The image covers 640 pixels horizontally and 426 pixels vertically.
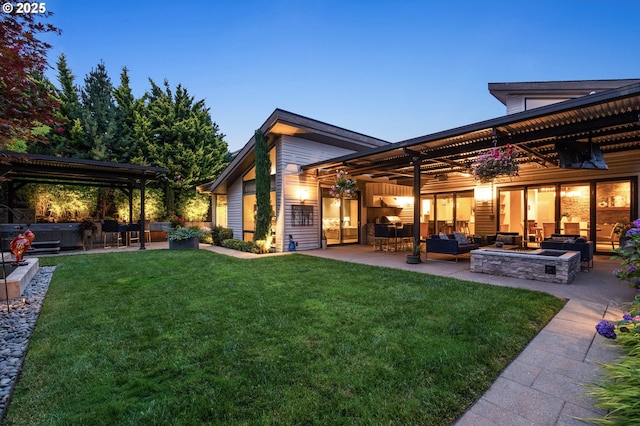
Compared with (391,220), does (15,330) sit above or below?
below

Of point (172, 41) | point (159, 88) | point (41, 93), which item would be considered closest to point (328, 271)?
point (41, 93)

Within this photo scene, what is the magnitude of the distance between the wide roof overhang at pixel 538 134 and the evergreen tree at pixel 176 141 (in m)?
10.4

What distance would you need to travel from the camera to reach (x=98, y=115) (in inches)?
617

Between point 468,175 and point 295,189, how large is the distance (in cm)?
665

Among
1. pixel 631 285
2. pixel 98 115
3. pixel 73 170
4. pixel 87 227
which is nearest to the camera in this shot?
pixel 631 285

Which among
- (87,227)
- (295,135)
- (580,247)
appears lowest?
(580,247)

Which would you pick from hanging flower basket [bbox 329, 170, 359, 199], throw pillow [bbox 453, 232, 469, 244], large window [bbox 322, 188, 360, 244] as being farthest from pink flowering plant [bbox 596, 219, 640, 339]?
large window [bbox 322, 188, 360, 244]

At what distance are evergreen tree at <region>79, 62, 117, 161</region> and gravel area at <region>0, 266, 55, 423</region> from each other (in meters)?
12.1

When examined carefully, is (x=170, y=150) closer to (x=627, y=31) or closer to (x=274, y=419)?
(x=274, y=419)

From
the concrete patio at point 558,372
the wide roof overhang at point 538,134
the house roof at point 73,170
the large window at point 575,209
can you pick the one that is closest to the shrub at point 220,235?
the house roof at point 73,170

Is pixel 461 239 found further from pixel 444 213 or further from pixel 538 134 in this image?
pixel 444 213

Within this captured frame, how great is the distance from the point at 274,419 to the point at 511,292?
4.33 metres

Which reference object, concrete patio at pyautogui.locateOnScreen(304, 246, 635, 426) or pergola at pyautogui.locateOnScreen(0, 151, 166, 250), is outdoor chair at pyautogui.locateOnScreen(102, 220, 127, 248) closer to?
pergola at pyautogui.locateOnScreen(0, 151, 166, 250)

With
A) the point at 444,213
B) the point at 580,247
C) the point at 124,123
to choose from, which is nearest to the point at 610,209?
the point at 580,247
